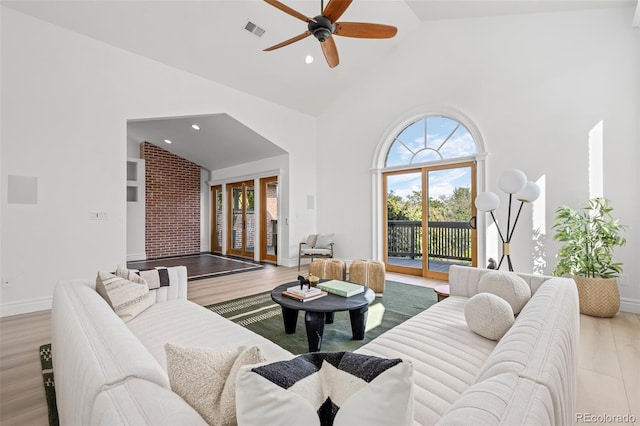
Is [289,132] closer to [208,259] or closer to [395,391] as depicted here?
[208,259]

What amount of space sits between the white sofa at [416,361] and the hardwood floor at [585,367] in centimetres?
68

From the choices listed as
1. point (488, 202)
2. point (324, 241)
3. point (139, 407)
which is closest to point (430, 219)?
point (488, 202)

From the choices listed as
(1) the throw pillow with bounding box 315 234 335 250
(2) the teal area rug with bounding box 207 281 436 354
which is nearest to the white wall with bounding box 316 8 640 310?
(2) the teal area rug with bounding box 207 281 436 354

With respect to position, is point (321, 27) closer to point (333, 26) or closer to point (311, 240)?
point (333, 26)

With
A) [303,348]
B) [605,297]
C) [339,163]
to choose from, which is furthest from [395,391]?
[339,163]

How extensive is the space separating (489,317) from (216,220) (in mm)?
7939

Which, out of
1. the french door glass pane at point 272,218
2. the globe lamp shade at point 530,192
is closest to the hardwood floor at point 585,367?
the globe lamp shade at point 530,192

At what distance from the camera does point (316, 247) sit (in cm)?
604

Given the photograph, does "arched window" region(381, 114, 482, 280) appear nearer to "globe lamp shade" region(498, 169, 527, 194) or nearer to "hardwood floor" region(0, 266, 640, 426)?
"globe lamp shade" region(498, 169, 527, 194)

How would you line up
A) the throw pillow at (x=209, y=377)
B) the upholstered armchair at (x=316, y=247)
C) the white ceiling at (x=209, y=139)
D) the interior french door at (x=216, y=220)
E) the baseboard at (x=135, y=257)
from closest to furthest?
1. the throw pillow at (x=209, y=377)
2. the upholstered armchair at (x=316, y=247)
3. the white ceiling at (x=209, y=139)
4. the baseboard at (x=135, y=257)
5. the interior french door at (x=216, y=220)

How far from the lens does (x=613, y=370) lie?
2.10 meters

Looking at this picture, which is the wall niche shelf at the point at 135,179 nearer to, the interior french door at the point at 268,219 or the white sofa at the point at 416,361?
the interior french door at the point at 268,219

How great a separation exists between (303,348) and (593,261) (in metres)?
3.43

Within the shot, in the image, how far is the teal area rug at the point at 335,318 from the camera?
2.55m
